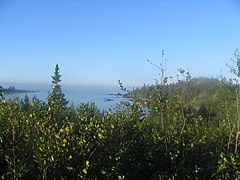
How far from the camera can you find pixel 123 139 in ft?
13.0

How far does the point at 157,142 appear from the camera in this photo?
4.13m

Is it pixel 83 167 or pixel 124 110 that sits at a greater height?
pixel 124 110

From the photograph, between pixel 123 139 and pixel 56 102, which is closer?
pixel 123 139

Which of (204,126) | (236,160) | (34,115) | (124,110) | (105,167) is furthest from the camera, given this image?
(204,126)

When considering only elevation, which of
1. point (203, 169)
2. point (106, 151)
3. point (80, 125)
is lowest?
point (203, 169)

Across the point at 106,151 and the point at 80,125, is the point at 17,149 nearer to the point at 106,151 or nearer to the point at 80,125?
the point at 80,125

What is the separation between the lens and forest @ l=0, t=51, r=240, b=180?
332 cm

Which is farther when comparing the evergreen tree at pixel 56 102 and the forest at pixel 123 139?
the evergreen tree at pixel 56 102

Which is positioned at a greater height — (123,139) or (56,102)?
(56,102)

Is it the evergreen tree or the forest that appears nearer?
the forest

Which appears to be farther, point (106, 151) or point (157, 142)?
point (157, 142)

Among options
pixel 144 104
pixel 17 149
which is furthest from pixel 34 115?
pixel 144 104

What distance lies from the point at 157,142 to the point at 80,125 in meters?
1.19

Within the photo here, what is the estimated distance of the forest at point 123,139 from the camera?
3322mm
